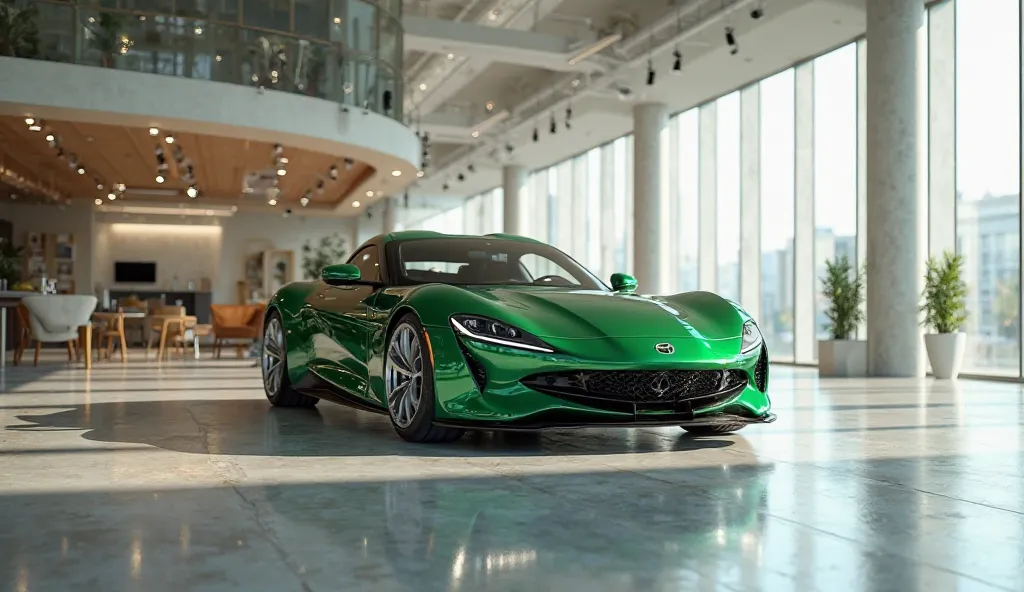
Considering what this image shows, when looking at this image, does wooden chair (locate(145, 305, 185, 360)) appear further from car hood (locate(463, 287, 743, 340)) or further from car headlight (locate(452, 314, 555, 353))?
car headlight (locate(452, 314, 555, 353))

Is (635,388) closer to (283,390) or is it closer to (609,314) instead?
(609,314)

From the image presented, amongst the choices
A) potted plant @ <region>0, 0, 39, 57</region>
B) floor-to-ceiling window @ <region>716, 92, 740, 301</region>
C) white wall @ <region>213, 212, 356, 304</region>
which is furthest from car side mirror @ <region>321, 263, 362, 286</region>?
white wall @ <region>213, 212, 356, 304</region>

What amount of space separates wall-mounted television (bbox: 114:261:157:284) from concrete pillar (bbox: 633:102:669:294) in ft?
44.6

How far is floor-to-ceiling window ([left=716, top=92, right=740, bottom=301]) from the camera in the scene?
16625 mm

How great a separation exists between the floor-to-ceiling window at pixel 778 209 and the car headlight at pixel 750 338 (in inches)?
438

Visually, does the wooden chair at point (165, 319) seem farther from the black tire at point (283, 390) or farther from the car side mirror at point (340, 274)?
the car side mirror at point (340, 274)

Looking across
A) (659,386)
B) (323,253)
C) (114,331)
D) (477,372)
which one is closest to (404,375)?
(477,372)

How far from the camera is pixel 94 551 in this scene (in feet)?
7.81

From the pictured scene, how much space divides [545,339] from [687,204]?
47.3 ft

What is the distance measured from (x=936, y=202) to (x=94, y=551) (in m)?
11.9

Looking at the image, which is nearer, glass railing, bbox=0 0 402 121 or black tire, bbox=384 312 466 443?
black tire, bbox=384 312 466 443

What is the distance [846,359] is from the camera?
11.5 metres

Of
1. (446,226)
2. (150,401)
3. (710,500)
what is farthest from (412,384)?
(446,226)

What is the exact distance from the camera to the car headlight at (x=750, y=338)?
4.32 meters
